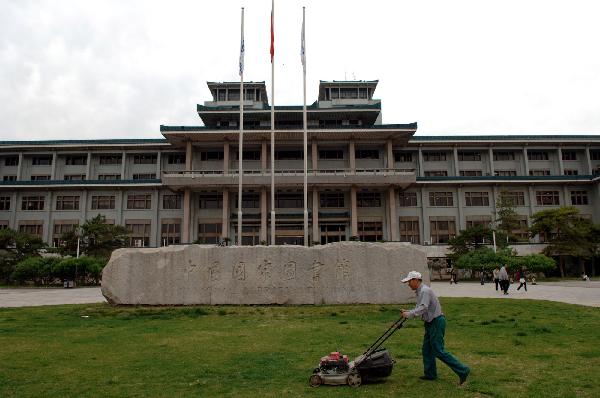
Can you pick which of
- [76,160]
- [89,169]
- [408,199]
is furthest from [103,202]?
[408,199]

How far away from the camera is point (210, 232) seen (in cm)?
5172

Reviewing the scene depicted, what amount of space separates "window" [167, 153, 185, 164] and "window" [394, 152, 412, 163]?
85.7ft

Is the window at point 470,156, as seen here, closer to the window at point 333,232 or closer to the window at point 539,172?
the window at point 539,172

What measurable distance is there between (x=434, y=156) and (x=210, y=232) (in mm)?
A: 28851

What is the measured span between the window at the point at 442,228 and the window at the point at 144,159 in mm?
34361

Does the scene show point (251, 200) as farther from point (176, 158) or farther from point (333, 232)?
point (176, 158)

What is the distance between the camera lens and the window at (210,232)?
51.5 meters

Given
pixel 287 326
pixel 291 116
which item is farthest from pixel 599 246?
pixel 287 326

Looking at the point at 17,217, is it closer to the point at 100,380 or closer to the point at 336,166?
the point at 336,166

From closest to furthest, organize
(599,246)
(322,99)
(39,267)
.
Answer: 1. (39,267)
2. (599,246)
3. (322,99)

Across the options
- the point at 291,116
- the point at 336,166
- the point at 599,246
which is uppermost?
the point at 291,116

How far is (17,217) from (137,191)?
14.6 meters

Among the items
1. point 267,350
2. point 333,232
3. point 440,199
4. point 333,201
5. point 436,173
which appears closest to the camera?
point 267,350

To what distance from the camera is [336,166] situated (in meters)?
53.2
